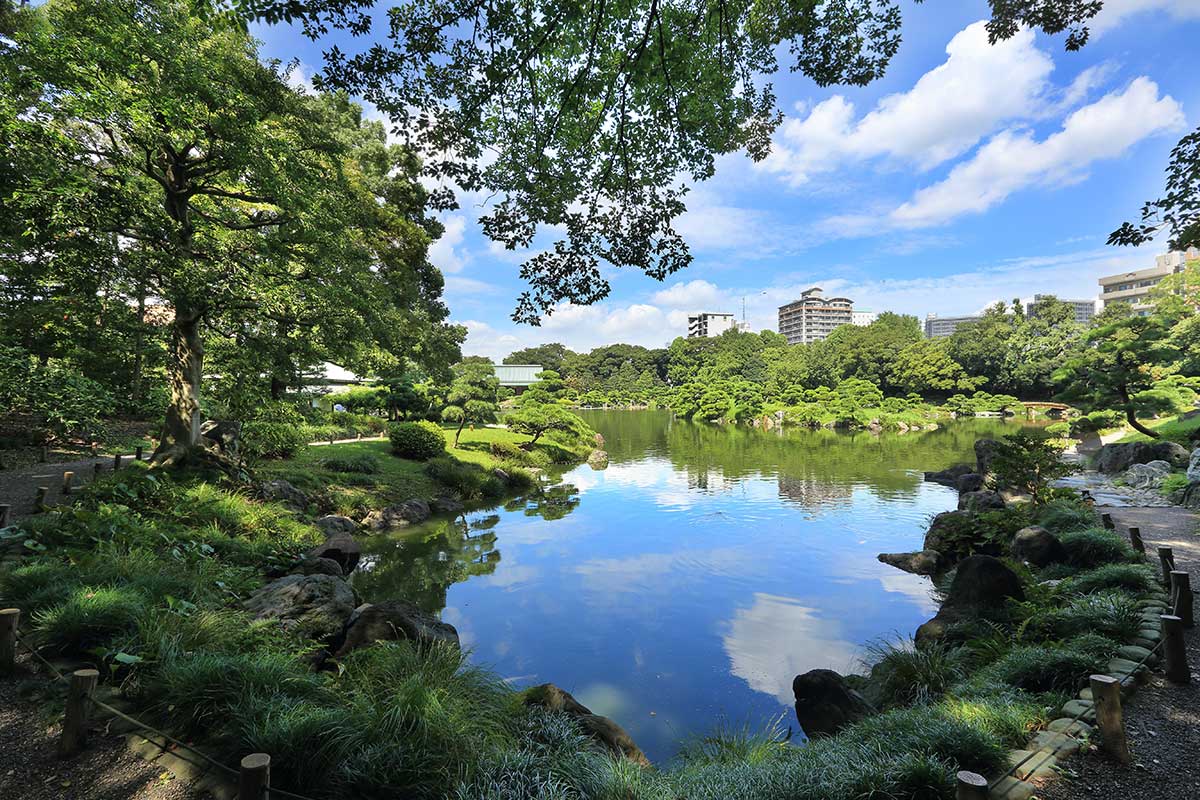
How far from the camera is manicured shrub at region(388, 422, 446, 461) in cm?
1459

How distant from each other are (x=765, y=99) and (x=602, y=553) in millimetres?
7554

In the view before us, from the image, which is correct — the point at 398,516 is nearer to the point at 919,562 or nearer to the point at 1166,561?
the point at 919,562

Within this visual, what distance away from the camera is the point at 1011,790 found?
2.50 m

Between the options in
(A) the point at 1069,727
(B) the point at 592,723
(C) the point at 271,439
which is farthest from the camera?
(C) the point at 271,439

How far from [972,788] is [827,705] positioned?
2.37 m

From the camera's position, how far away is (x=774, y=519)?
37.7ft

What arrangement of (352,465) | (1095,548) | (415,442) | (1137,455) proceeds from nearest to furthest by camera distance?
(1095,548)
(352,465)
(1137,455)
(415,442)

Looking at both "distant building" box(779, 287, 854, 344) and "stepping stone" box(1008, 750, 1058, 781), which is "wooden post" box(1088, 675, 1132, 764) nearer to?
"stepping stone" box(1008, 750, 1058, 781)

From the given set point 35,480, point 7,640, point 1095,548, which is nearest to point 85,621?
point 7,640

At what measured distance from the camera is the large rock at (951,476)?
14.7 m

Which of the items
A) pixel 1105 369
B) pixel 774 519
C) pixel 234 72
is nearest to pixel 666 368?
pixel 1105 369

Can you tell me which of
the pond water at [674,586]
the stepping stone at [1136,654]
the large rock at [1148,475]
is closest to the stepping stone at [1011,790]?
the stepping stone at [1136,654]

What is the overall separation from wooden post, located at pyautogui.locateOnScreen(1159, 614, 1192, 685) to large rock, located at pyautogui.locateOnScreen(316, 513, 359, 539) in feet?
32.9

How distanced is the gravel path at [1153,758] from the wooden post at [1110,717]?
67 millimetres
